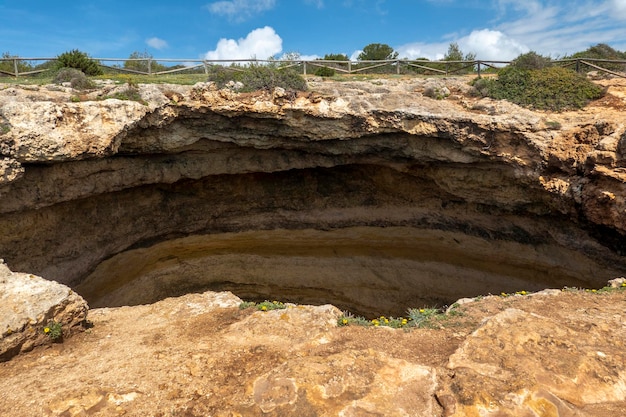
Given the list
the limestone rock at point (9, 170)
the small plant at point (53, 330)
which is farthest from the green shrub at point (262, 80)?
the small plant at point (53, 330)

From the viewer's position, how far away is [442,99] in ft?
39.1

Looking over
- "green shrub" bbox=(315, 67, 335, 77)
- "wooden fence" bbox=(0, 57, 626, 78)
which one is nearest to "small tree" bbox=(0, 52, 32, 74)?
"wooden fence" bbox=(0, 57, 626, 78)

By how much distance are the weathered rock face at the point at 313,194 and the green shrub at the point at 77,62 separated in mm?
5228

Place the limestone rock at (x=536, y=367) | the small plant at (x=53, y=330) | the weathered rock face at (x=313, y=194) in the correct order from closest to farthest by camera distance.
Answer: the limestone rock at (x=536, y=367) < the small plant at (x=53, y=330) < the weathered rock face at (x=313, y=194)

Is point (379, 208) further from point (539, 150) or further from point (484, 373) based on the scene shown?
point (484, 373)

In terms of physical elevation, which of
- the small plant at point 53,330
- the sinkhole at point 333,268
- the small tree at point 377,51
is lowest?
the sinkhole at point 333,268

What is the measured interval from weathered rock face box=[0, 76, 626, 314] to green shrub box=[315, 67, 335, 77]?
3.53 m

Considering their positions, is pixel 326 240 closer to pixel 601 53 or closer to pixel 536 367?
pixel 536 367

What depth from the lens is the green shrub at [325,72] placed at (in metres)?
16.2

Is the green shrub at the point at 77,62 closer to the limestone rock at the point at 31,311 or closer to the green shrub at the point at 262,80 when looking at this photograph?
the green shrub at the point at 262,80

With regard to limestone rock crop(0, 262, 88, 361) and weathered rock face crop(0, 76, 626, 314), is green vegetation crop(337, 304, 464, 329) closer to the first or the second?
limestone rock crop(0, 262, 88, 361)

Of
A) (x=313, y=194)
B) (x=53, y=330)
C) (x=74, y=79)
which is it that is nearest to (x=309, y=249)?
(x=313, y=194)

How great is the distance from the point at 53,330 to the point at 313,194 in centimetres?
1011

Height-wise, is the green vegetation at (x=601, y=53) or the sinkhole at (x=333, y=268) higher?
the green vegetation at (x=601, y=53)
